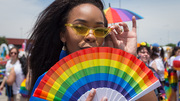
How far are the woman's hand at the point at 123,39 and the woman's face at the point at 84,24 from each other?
0.25 meters

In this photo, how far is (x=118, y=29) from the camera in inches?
64.4

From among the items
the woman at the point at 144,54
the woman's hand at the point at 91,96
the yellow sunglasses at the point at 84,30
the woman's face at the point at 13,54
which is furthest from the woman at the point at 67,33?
the woman's face at the point at 13,54

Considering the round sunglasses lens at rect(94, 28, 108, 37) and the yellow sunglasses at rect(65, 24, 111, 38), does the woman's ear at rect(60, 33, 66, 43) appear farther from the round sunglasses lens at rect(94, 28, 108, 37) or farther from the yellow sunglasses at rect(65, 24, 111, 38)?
the round sunglasses lens at rect(94, 28, 108, 37)

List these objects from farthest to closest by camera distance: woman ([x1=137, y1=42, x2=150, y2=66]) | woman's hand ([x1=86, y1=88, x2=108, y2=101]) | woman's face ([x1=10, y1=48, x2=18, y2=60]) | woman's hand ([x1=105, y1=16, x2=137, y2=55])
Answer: woman's face ([x1=10, y1=48, x2=18, y2=60]) → woman ([x1=137, y1=42, x2=150, y2=66]) → woman's hand ([x1=105, y1=16, x2=137, y2=55]) → woman's hand ([x1=86, y1=88, x2=108, y2=101])

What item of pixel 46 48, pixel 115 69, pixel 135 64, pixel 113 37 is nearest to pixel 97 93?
pixel 115 69

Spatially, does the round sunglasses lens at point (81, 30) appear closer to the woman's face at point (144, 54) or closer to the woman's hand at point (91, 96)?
the woman's hand at point (91, 96)

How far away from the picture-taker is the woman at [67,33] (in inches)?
52.7

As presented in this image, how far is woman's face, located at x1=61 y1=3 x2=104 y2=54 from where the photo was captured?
51.9 inches

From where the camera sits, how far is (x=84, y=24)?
1.32m

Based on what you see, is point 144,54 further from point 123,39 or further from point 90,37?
point 90,37

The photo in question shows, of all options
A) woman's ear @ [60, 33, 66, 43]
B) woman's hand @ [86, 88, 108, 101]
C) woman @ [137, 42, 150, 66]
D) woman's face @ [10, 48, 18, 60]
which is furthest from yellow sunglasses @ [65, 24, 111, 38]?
woman's face @ [10, 48, 18, 60]

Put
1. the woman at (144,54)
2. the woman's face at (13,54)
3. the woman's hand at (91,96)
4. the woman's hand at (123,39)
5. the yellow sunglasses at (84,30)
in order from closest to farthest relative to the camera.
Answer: the woman's hand at (91,96) → the yellow sunglasses at (84,30) → the woman's hand at (123,39) → the woman at (144,54) → the woman's face at (13,54)

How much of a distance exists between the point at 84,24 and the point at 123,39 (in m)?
0.50

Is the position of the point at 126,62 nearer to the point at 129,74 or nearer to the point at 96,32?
the point at 129,74
